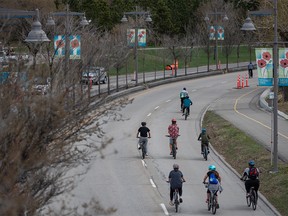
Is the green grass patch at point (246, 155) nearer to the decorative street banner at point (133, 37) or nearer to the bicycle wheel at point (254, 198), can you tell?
the bicycle wheel at point (254, 198)

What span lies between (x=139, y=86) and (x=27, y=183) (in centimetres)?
4917

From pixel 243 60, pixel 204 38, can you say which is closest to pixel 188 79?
pixel 204 38

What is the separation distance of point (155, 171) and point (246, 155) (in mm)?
4356

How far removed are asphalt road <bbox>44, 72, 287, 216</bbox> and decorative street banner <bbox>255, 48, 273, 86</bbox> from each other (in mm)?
3434

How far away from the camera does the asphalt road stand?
22.9m

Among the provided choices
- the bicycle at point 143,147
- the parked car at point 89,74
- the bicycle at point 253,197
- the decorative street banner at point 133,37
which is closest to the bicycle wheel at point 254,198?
the bicycle at point 253,197

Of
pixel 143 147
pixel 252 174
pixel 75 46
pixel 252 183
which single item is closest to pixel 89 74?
pixel 75 46

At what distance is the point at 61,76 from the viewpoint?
15.3 m

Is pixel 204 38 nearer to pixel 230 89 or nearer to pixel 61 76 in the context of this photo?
pixel 230 89

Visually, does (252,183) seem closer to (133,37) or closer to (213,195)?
(213,195)

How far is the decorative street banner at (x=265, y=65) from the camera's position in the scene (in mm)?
27703

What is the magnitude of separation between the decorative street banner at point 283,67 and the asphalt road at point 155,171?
147 inches

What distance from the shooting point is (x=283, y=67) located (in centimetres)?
2933

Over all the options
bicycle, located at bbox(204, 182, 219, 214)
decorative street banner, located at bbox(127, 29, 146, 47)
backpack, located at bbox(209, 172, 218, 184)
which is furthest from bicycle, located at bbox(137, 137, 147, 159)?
decorative street banner, located at bbox(127, 29, 146, 47)
